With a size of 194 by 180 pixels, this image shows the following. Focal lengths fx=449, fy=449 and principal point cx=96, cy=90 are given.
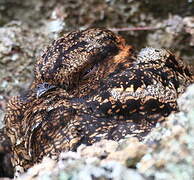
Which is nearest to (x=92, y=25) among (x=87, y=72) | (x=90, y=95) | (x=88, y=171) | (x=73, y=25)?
(x=73, y=25)

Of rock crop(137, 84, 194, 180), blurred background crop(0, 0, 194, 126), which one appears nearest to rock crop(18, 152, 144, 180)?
rock crop(137, 84, 194, 180)

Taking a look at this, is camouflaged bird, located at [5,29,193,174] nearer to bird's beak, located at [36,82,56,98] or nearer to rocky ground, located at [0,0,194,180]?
bird's beak, located at [36,82,56,98]

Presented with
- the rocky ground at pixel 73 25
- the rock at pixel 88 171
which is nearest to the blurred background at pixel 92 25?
the rocky ground at pixel 73 25

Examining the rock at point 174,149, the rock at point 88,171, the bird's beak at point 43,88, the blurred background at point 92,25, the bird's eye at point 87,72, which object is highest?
the rock at point 174,149

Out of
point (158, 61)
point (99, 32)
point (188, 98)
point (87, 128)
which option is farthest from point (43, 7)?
point (188, 98)

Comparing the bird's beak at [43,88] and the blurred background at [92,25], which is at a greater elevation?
the bird's beak at [43,88]

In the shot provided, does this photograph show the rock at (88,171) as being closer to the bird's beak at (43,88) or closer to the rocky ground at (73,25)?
the bird's beak at (43,88)

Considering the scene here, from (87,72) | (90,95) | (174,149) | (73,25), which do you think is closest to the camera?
(174,149)

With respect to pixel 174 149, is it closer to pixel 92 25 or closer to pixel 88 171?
pixel 88 171
